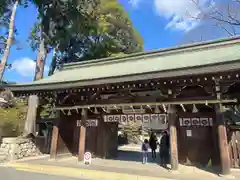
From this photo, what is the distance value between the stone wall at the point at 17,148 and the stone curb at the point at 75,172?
1.63 meters

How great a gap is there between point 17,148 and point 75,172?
5404 mm

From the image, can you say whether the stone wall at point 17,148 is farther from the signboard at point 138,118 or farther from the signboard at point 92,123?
the signboard at point 138,118

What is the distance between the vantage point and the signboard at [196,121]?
9.51 metres

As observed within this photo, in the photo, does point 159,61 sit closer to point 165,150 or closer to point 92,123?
point 165,150

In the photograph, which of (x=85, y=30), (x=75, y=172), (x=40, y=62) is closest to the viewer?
(x=75, y=172)

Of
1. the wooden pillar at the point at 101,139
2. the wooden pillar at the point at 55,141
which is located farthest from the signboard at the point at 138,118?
the wooden pillar at the point at 55,141

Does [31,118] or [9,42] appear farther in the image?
[9,42]

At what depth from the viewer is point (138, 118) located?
10.7m

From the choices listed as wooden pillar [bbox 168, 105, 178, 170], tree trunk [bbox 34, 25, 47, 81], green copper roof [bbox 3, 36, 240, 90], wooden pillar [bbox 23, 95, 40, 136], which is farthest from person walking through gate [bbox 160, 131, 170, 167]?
tree trunk [bbox 34, 25, 47, 81]

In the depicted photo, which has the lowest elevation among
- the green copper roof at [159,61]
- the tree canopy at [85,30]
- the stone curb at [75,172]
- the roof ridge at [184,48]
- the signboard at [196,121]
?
the stone curb at [75,172]

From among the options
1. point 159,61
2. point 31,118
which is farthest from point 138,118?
point 31,118

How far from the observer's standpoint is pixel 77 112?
1308cm

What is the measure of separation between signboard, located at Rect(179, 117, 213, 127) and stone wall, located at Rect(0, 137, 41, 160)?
9.32m

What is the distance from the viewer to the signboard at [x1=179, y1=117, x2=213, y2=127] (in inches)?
374
